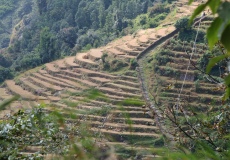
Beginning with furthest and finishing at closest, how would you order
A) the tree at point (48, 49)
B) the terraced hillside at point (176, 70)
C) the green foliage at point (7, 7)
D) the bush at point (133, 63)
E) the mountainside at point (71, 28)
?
the green foliage at point (7, 7), the mountainside at point (71, 28), the tree at point (48, 49), the bush at point (133, 63), the terraced hillside at point (176, 70)

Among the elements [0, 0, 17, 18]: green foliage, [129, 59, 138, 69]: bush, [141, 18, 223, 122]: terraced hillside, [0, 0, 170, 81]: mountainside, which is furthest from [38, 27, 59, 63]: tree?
[0, 0, 17, 18]: green foliage

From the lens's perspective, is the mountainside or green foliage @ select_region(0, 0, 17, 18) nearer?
the mountainside

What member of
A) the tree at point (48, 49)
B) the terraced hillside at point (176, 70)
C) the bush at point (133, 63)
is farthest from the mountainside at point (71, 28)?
the bush at point (133, 63)

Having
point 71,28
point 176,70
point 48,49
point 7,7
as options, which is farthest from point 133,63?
point 7,7

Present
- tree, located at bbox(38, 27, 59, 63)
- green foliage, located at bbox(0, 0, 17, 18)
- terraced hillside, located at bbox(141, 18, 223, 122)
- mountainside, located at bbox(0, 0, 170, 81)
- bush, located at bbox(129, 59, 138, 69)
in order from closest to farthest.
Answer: terraced hillside, located at bbox(141, 18, 223, 122) < bush, located at bbox(129, 59, 138, 69) < tree, located at bbox(38, 27, 59, 63) < mountainside, located at bbox(0, 0, 170, 81) < green foliage, located at bbox(0, 0, 17, 18)

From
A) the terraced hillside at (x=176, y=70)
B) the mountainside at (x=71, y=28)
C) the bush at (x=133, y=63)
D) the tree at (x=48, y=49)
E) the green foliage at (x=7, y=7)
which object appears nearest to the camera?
the terraced hillside at (x=176, y=70)

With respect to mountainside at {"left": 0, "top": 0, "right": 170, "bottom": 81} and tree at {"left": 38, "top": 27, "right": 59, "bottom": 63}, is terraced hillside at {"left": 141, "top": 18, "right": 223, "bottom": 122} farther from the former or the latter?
tree at {"left": 38, "top": 27, "right": 59, "bottom": 63}

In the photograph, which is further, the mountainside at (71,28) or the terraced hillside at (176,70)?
the mountainside at (71,28)

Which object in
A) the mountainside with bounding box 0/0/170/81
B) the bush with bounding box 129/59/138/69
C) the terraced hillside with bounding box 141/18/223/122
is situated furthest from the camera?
the mountainside with bounding box 0/0/170/81

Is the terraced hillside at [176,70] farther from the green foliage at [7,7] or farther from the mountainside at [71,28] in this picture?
the green foliage at [7,7]

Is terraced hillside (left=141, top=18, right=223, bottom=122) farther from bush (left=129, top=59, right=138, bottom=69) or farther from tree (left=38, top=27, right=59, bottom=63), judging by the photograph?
tree (left=38, top=27, right=59, bottom=63)

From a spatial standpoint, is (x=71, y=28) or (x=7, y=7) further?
(x=7, y=7)

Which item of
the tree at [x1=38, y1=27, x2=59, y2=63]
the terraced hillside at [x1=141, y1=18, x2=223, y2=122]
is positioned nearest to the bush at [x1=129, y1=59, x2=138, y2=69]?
the terraced hillside at [x1=141, y1=18, x2=223, y2=122]

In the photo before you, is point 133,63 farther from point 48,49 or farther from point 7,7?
point 7,7
